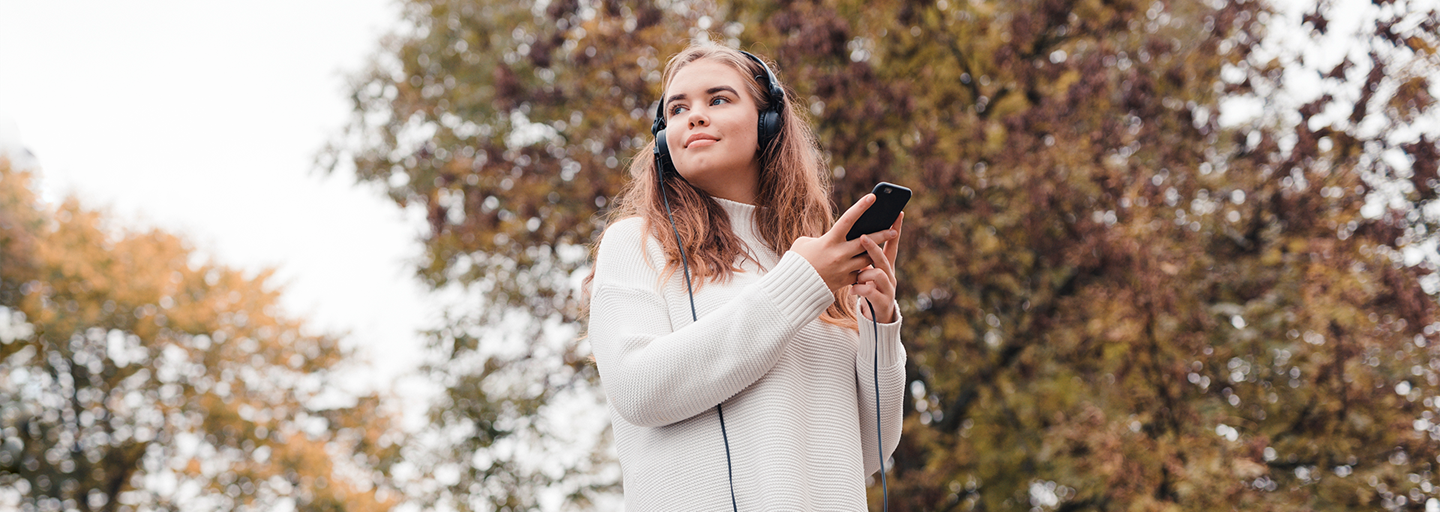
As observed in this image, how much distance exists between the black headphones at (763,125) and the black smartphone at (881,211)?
0.42m

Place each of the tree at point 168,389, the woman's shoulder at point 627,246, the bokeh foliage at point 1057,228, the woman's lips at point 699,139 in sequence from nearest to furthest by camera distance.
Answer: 1. the woman's shoulder at point 627,246
2. the woman's lips at point 699,139
3. the bokeh foliage at point 1057,228
4. the tree at point 168,389

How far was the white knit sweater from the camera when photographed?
53.5 inches

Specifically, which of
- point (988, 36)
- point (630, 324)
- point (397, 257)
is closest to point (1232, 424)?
point (988, 36)

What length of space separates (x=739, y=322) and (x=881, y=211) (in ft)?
0.90

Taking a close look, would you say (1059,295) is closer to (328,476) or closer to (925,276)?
(925,276)

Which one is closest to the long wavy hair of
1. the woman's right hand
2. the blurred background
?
the woman's right hand

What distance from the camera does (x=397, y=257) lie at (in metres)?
8.76

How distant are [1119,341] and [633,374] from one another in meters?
5.15

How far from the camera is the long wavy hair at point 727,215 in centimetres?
166

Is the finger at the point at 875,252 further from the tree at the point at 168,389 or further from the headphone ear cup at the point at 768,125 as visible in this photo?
the tree at the point at 168,389

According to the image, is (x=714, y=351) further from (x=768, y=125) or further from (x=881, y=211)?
(x=768, y=125)

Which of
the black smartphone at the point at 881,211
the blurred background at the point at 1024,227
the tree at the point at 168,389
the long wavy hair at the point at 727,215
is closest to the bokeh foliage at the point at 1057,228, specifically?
the blurred background at the point at 1024,227

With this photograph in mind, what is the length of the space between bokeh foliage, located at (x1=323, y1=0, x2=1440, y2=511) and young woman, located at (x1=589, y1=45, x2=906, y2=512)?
4.05 metres

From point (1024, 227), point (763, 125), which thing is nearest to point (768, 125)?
point (763, 125)
